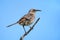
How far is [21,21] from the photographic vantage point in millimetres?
918

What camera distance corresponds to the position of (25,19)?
1004 millimetres

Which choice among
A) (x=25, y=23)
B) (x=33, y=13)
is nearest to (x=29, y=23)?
(x=25, y=23)

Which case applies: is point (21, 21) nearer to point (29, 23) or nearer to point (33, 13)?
point (29, 23)

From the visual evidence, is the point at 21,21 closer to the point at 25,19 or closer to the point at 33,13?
the point at 25,19

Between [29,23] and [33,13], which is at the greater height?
[33,13]

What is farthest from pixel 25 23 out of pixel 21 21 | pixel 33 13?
pixel 33 13

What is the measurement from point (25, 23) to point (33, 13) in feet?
1.12

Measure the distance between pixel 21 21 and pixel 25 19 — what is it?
0.09 meters

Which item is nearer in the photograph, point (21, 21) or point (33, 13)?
point (21, 21)

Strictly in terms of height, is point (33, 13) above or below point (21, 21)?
above

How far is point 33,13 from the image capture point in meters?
1.26

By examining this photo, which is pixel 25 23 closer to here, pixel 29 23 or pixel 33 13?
pixel 29 23

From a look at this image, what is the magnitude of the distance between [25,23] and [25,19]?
0.08 meters

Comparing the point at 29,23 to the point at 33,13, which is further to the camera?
the point at 33,13
